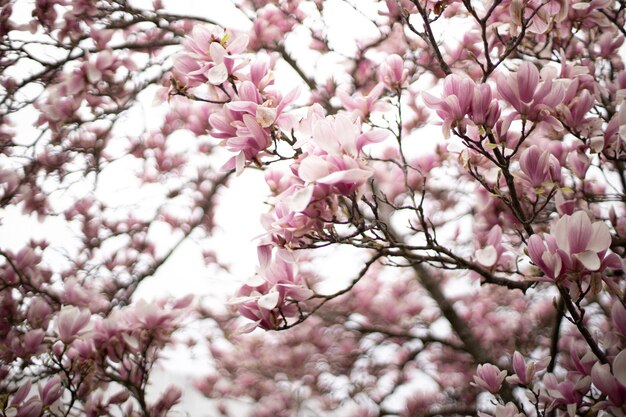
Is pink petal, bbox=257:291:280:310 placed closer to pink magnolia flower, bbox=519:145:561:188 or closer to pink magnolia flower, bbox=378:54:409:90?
pink magnolia flower, bbox=519:145:561:188

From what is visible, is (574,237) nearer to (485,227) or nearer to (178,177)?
(485,227)

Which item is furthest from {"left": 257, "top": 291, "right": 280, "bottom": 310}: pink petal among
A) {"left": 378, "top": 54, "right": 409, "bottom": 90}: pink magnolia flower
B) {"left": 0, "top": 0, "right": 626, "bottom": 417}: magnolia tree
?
{"left": 378, "top": 54, "right": 409, "bottom": 90}: pink magnolia flower

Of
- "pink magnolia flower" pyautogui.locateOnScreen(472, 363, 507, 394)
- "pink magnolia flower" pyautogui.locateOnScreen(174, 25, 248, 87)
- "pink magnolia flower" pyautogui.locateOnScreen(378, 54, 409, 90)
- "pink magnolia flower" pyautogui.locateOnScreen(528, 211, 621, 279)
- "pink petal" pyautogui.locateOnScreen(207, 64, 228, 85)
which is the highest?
"pink magnolia flower" pyautogui.locateOnScreen(378, 54, 409, 90)

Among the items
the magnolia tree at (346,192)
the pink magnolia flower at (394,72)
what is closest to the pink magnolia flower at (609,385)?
the magnolia tree at (346,192)

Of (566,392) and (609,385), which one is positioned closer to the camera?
(609,385)

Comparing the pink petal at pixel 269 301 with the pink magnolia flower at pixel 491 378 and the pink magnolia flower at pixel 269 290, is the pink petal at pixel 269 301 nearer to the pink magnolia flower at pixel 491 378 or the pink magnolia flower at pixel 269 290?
the pink magnolia flower at pixel 269 290

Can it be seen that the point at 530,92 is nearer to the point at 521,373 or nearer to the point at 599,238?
the point at 599,238

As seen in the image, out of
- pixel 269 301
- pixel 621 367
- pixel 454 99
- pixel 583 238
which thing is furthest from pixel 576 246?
pixel 269 301

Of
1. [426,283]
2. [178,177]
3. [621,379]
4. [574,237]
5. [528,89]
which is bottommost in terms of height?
[621,379]

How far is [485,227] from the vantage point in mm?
1381

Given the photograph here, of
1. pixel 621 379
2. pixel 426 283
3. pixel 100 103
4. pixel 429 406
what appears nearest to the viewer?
pixel 621 379

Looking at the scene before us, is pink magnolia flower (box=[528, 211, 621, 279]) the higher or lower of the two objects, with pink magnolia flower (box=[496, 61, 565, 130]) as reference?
lower

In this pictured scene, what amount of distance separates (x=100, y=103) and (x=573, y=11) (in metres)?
1.69

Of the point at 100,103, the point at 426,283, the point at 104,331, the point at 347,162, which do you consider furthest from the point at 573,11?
the point at 100,103
